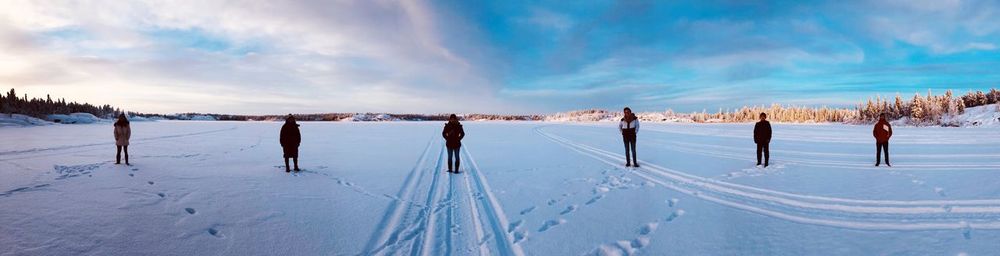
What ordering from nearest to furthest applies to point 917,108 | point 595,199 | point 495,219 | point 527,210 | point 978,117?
point 495,219
point 527,210
point 595,199
point 978,117
point 917,108

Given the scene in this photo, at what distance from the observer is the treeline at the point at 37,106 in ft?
223

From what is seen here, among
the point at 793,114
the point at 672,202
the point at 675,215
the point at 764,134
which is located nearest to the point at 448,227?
the point at 675,215

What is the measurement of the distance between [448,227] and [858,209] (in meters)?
6.25

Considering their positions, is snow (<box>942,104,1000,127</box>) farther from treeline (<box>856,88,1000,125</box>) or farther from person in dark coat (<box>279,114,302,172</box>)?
person in dark coat (<box>279,114,302,172</box>)

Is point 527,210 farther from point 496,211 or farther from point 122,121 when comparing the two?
point 122,121

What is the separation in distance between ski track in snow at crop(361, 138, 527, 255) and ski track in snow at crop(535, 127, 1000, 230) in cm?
396

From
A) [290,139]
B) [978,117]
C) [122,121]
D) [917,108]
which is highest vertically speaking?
[917,108]

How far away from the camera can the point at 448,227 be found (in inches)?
219

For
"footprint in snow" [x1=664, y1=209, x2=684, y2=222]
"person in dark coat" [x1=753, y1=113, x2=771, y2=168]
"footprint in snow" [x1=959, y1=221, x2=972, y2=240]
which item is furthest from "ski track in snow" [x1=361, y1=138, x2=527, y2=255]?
"person in dark coat" [x1=753, y1=113, x2=771, y2=168]

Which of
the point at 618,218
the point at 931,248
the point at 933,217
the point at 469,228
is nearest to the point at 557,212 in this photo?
the point at 618,218

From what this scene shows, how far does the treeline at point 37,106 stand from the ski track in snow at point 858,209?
94.8 metres

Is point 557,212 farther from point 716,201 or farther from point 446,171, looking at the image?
point 446,171

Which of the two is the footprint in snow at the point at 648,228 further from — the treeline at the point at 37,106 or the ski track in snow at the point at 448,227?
the treeline at the point at 37,106

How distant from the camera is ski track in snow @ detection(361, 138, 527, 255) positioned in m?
4.70
